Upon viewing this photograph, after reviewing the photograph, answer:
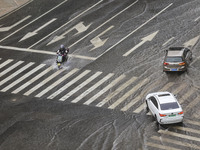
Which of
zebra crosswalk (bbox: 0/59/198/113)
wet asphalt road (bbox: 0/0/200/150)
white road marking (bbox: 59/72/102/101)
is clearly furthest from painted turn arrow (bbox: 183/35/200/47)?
white road marking (bbox: 59/72/102/101)

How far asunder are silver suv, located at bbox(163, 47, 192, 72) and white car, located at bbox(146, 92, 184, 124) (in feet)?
16.7

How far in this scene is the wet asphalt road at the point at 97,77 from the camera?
29.2m

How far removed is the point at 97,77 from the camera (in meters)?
37.2

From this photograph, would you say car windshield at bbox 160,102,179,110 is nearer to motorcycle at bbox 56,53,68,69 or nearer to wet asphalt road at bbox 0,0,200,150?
wet asphalt road at bbox 0,0,200,150

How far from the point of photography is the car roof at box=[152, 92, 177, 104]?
30.0 m

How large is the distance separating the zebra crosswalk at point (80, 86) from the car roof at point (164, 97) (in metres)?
1.74

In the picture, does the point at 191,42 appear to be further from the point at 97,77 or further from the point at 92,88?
the point at 92,88

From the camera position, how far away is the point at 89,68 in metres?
38.9

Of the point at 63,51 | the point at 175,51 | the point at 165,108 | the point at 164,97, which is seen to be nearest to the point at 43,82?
the point at 63,51

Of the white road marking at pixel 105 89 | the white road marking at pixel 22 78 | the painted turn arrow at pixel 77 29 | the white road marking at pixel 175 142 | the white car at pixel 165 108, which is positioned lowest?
the white road marking at pixel 175 142

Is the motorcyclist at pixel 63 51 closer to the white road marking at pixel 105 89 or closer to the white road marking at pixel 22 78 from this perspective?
the white road marking at pixel 22 78

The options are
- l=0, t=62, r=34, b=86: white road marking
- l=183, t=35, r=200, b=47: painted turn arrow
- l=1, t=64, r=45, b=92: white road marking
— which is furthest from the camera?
l=183, t=35, r=200, b=47: painted turn arrow

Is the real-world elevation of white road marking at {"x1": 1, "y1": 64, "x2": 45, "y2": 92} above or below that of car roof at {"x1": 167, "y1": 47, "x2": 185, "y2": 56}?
above

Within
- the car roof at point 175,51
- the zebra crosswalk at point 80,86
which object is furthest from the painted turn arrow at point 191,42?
the zebra crosswalk at point 80,86
